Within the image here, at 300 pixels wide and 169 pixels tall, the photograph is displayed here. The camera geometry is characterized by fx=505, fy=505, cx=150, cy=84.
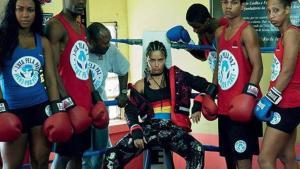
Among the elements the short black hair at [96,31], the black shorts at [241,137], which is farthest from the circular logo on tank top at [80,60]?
the black shorts at [241,137]

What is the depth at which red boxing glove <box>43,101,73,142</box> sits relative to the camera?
2.41 meters

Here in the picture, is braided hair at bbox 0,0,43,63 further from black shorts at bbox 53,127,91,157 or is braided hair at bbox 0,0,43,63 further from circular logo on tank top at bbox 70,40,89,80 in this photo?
black shorts at bbox 53,127,91,157

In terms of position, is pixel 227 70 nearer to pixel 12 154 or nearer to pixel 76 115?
pixel 76 115

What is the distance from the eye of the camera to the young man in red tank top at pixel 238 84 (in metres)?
2.52

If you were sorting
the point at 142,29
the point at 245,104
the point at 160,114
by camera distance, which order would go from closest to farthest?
1. the point at 245,104
2. the point at 160,114
3. the point at 142,29

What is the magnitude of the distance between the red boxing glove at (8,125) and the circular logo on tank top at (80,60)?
0.45 metres

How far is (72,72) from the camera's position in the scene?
104 inches

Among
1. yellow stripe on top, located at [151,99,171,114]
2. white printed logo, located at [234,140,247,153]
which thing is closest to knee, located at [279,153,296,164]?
white printed logo, located at [234,140,247,153]

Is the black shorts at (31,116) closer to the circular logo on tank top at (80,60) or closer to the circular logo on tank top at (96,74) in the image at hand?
the circular logo on tank top at (80,60)

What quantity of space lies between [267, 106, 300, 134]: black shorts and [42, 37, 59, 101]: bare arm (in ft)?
3.54

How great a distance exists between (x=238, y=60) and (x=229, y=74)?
0.29 ft

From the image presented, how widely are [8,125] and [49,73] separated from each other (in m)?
0.35

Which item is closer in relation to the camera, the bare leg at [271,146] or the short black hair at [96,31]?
the bare leg at [271,146]

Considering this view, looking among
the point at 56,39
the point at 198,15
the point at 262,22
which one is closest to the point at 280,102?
the point at 198,15
